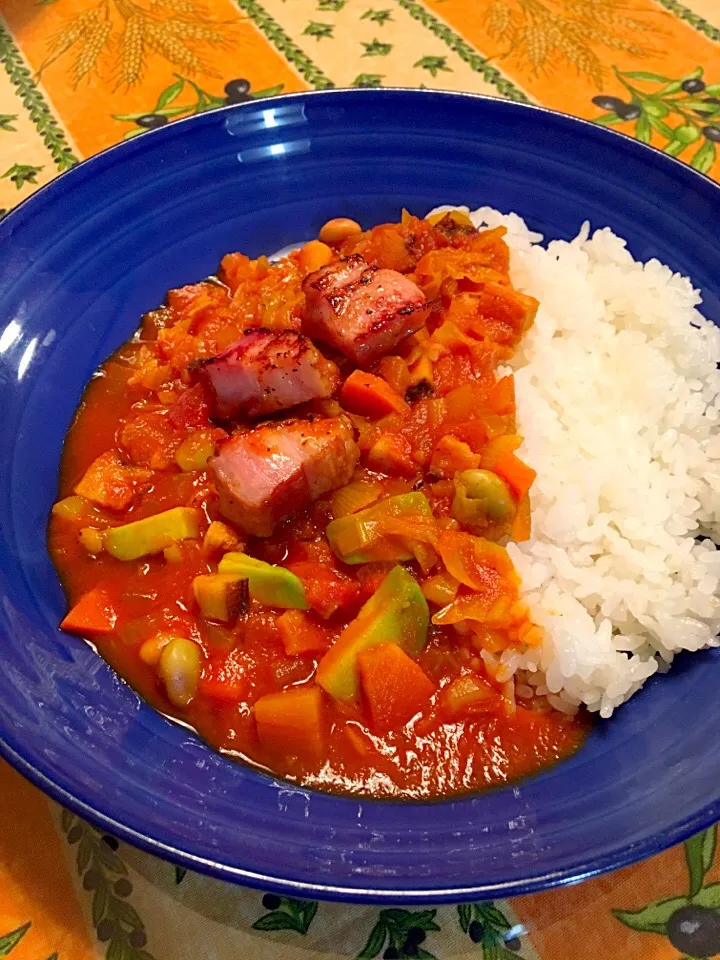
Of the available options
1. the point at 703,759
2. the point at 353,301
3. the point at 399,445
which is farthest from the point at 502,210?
the point at 703,759

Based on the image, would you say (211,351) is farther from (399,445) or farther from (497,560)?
(497,560)

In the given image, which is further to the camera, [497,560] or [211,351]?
[211,351]

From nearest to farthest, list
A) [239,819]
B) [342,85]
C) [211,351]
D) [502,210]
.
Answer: [239,819], [211,351], [502,210], [342,85]

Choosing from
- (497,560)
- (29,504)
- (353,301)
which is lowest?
(497,560)

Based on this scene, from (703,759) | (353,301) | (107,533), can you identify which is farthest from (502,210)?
(703,759)

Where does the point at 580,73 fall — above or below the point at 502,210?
above

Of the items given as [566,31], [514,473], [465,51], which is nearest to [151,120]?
[465,51]

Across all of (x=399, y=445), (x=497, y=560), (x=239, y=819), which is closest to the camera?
(x=239, y=819)
